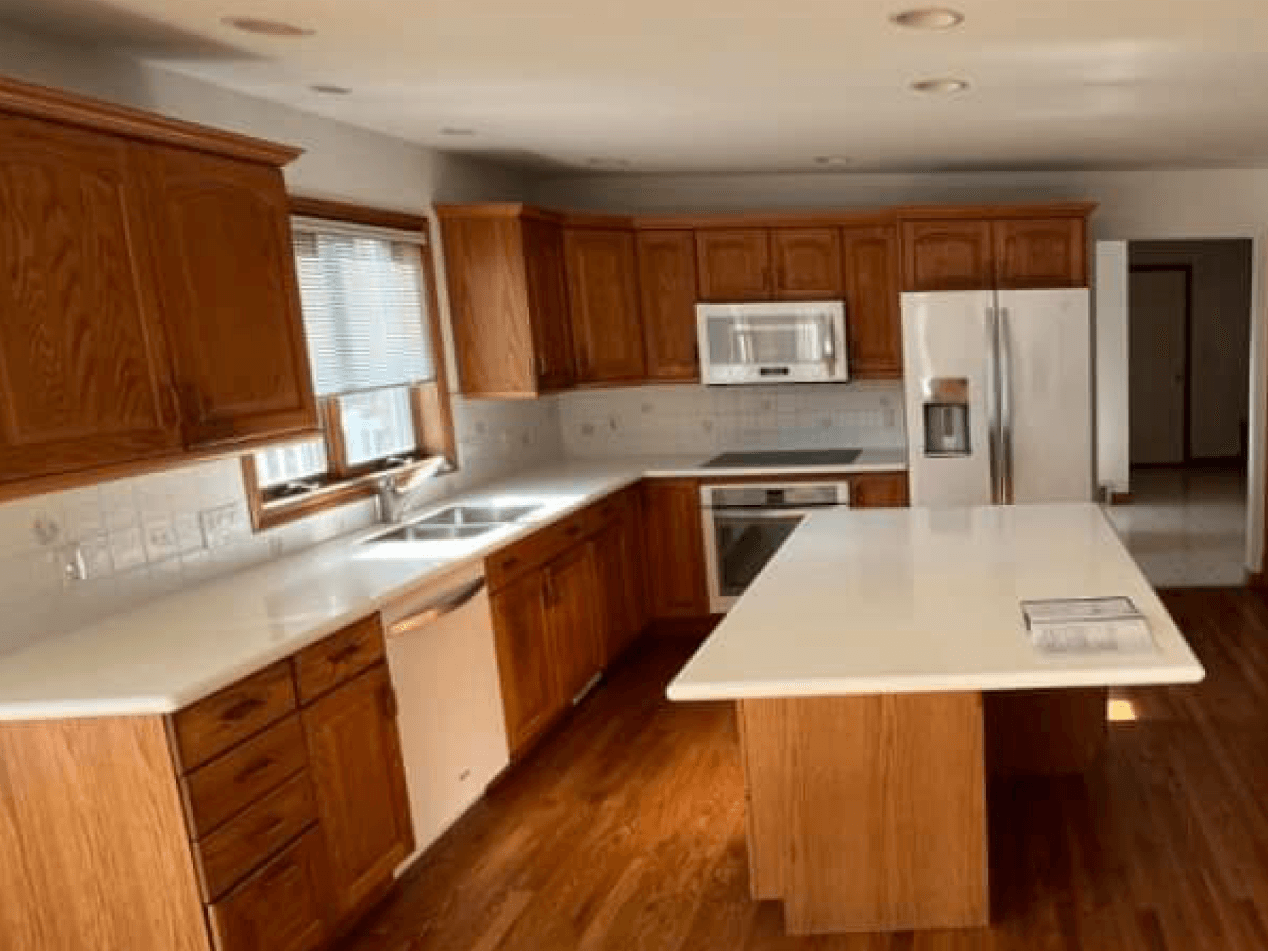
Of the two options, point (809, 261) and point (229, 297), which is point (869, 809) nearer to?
point (229, 297)

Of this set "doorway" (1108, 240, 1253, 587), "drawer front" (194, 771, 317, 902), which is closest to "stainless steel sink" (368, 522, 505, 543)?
"drawer front" (194, 771, 317, 902)

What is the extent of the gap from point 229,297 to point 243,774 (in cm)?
121

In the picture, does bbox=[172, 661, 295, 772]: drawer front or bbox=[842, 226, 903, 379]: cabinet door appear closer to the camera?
bbox=[172, 661, 295, 772]: drawer front

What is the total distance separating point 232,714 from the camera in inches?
81.5

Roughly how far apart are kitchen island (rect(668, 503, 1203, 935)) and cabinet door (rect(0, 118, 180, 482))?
138 cm

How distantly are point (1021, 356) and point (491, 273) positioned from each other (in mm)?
2480

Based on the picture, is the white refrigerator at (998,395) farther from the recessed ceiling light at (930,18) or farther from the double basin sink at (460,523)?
the recessed ceiling light at (930,18)

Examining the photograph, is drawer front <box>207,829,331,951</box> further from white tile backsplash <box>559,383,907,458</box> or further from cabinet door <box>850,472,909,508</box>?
white tile backsplash <box>559,383,907,458</box>

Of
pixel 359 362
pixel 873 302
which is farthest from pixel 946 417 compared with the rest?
pixel 359 362

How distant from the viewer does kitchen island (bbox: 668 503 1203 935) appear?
1.97 metres

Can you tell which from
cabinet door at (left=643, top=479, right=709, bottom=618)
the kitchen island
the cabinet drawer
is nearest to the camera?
the kitchen island

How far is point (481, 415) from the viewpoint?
15.1 ft

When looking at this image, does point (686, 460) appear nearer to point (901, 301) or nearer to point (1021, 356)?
point (901, 301)

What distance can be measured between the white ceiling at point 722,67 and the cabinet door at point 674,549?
5.28ft
